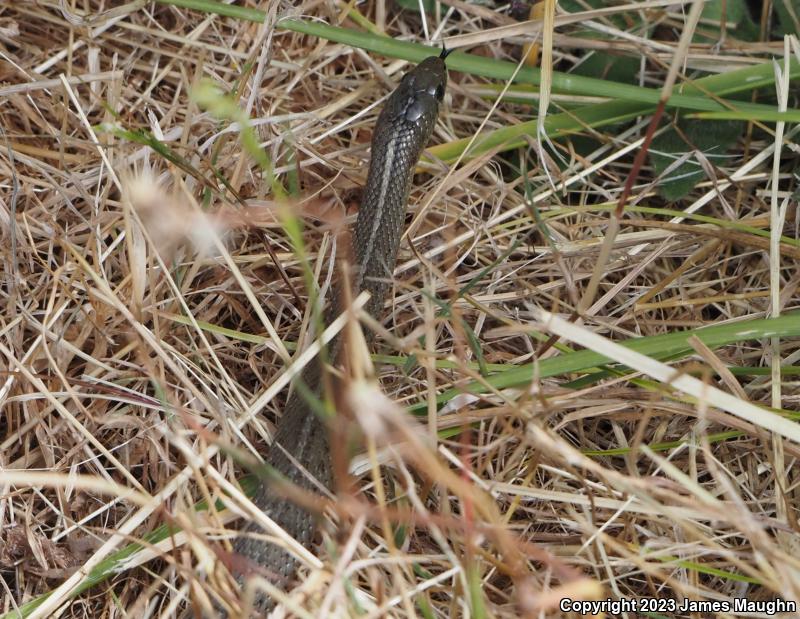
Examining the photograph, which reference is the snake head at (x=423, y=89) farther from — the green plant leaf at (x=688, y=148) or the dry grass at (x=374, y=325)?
the green plant leaf at (x=688, y=148)

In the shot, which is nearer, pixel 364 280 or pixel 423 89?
pixel 364 280

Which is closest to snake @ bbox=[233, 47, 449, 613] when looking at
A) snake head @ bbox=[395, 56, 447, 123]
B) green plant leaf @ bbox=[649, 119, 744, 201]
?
snake head @ bbox=[395, 56, 447, 123]

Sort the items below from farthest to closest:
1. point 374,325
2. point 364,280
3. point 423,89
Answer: point 423,89
point 364,280
point 374,325

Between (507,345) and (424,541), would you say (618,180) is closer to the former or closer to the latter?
(507,345)

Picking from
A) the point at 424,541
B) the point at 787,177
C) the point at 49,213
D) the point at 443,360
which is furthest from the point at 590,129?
the point at 49,213

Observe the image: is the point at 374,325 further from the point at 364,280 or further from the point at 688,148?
the point at 688,148

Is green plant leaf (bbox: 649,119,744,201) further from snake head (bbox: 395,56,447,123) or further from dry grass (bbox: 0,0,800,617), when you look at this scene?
snake head (bbox: 395,56,447,123)

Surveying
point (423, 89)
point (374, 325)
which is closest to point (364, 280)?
point (423, 89)
